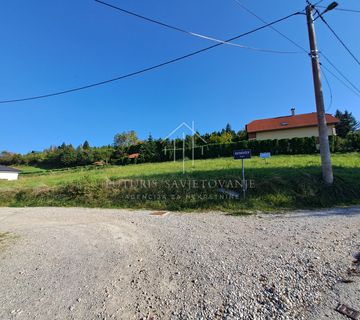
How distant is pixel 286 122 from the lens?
36188 millimetres

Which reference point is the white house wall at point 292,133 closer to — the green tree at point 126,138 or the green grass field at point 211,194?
the green grass field at point 211,194

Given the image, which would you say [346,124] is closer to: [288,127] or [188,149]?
[288,127]

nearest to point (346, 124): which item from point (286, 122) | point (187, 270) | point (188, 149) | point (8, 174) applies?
point (286, 122)

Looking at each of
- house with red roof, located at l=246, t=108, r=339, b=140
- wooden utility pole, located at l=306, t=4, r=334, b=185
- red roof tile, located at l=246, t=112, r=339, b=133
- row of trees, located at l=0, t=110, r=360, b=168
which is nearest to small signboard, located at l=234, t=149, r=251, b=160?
wooden utility pole, located at l=306, t=4, r=334, b=185

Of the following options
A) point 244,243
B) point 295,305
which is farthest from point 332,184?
point 295,305

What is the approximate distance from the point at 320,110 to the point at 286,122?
1187 inches

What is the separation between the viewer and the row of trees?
25.0 m

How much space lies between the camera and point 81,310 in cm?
262

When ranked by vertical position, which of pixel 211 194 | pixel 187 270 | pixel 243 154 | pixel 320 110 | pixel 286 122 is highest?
pixel 286 122

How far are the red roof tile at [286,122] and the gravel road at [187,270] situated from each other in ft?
105

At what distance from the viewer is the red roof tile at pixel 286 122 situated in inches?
1321

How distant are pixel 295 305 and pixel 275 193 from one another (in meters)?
5.88

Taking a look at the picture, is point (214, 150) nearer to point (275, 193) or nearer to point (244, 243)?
point (275, 193)

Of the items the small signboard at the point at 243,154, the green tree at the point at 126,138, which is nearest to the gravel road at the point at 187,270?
the small signboard at the point at 243,154
